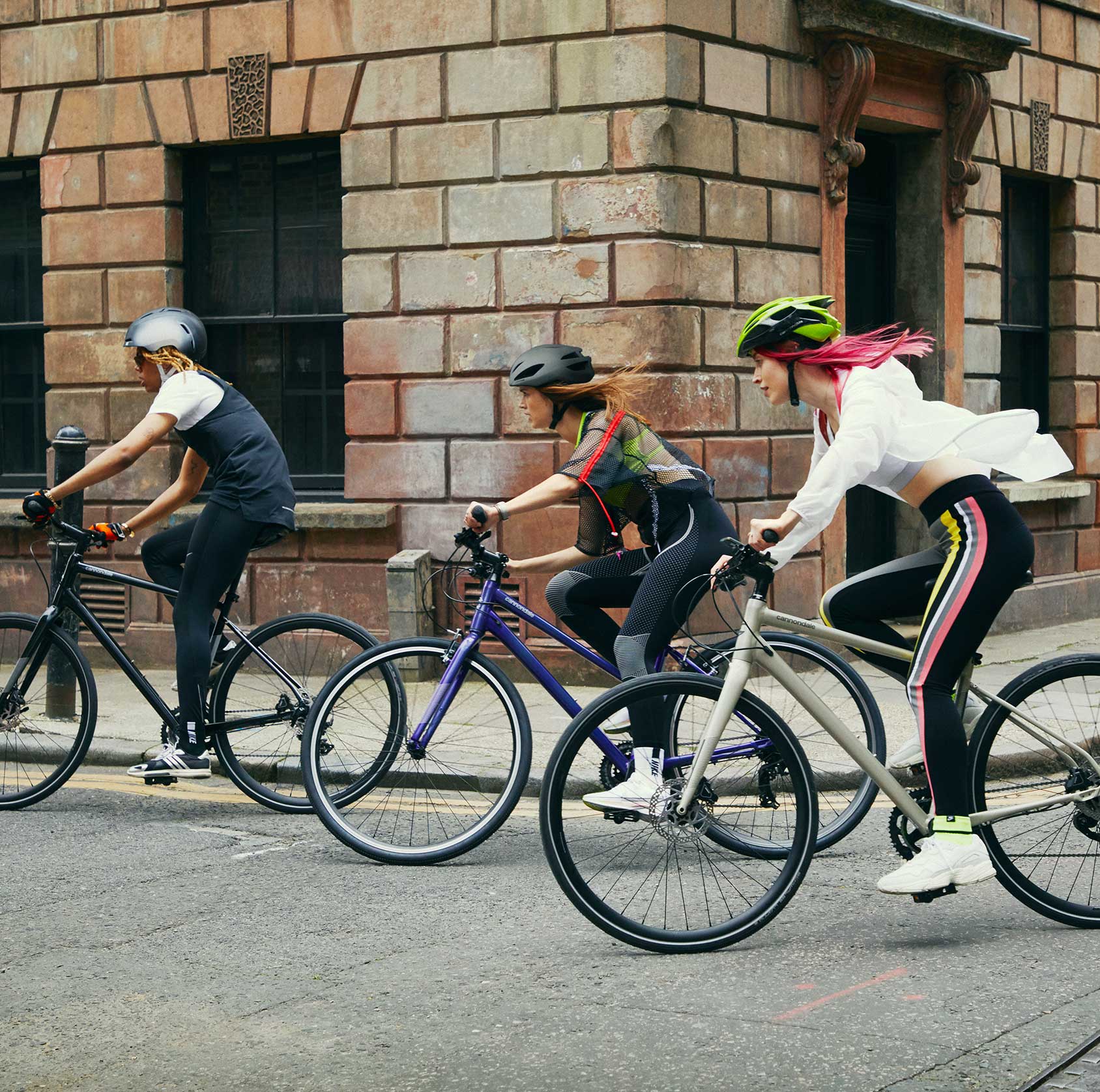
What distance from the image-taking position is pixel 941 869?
4984 millimetres

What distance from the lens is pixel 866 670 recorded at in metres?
11.0

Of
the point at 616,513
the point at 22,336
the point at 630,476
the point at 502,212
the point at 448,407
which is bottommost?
the point at 616,513

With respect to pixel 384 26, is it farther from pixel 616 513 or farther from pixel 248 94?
pixel 616 513

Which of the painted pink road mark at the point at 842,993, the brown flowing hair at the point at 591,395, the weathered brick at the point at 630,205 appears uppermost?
the weathered brick at the point at 630,205

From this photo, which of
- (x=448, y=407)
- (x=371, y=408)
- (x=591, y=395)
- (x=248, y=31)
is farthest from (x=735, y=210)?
(x=591, y=395)

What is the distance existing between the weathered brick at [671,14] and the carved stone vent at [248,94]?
2430 millimetres

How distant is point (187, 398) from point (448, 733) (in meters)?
1.92

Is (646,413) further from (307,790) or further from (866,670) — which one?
(307,790)

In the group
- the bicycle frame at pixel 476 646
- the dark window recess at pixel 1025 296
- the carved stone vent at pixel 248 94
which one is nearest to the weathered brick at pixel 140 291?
the carved stone vent at pixel 248 94

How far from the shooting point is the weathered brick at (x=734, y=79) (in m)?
10.4

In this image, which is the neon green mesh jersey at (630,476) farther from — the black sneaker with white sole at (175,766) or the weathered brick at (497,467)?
the weathered brick at (497,467)

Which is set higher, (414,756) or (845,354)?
(845,354)

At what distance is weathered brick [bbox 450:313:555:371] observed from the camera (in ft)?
34.5

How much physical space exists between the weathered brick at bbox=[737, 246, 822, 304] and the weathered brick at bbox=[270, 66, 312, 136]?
9.49 feet
